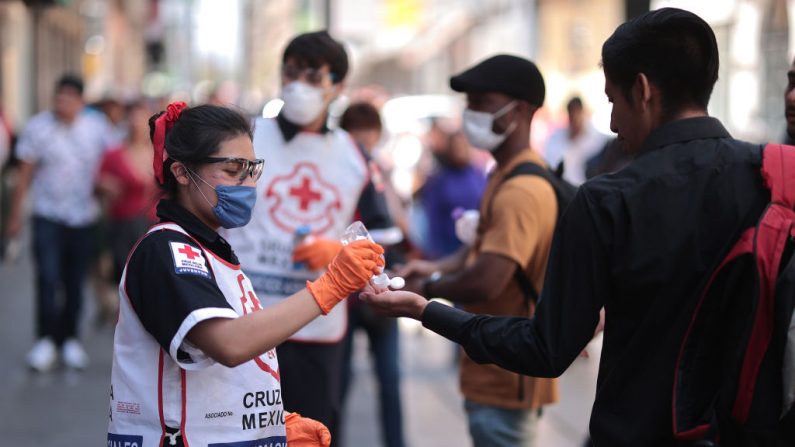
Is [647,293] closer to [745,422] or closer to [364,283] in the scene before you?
[745,422]

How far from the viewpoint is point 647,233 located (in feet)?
8.04

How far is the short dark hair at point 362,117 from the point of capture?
7.00 metres

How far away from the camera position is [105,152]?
955 cm

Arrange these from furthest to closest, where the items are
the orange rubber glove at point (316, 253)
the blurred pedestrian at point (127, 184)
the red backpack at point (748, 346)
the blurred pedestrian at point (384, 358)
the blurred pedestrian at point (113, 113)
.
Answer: the blurred pedestrian at point (113, 113) < the blurred pedestrian at point (127, 184) < the blurred pedestrian at point (384, 358) < the orange rubber glove at point (316, 253) < the red backpack at point (748, 346)

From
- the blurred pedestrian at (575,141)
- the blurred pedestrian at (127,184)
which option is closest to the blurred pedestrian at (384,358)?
the blurred pedestrian at (127,184)

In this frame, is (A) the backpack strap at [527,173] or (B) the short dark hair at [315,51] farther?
(B) the short dark hair at [315,51]

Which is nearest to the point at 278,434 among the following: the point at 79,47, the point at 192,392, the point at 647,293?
the point at 192,392

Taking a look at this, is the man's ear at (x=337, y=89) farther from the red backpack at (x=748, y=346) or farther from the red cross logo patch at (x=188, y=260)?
the red backpack at (x=748, y=346)

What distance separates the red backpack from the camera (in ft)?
7.54

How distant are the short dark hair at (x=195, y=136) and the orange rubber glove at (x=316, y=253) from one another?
1.38 m

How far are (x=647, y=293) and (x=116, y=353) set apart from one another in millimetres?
1251

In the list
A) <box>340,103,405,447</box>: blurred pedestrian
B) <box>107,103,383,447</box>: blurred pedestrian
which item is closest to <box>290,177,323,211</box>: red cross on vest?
<box>340,103,405,447</box>: blurred pedestrian

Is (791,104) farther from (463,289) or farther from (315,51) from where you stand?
(315,51)

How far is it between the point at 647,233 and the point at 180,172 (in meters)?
1.16
